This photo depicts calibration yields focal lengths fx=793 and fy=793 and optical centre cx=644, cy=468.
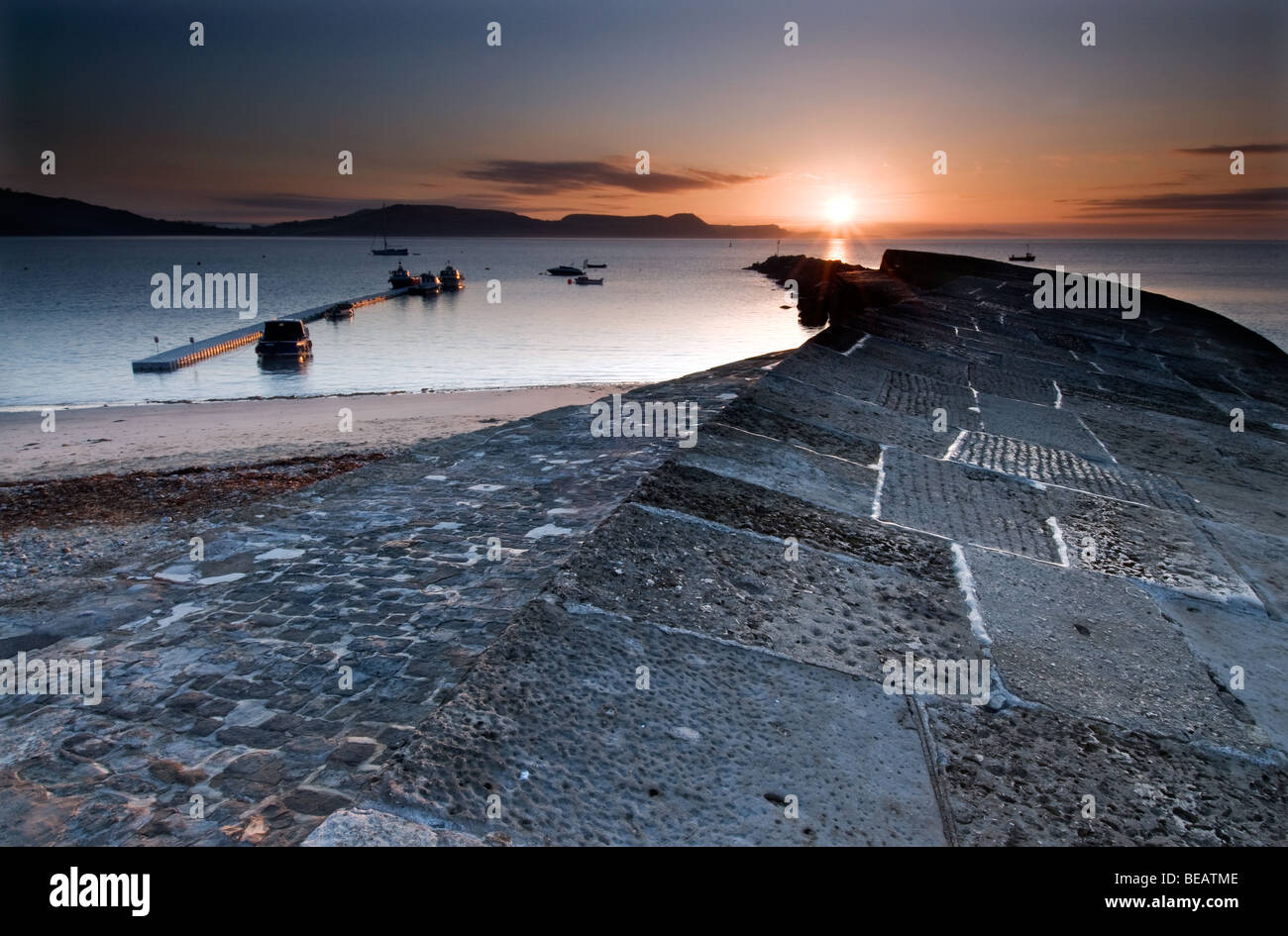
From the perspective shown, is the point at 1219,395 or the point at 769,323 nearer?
the point at 1219,395

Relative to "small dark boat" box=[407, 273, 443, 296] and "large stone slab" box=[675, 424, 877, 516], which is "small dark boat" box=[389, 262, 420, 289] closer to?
"small dark boat" box=[407, 273, 443, 296]

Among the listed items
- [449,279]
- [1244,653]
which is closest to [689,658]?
[1244,653]

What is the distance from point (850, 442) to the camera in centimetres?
646

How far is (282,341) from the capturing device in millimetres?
30688

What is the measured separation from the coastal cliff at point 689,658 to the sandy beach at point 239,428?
9812mm

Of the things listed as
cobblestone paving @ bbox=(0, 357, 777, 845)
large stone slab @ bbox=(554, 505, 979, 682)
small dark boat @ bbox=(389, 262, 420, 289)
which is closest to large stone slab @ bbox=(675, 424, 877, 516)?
cobblestone paving @ bbox=(0, 357, 777, 845)

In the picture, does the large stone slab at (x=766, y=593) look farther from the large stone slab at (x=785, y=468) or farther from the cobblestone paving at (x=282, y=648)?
the large stone slab at (x=785, y=468)

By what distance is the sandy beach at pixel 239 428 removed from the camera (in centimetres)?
1414

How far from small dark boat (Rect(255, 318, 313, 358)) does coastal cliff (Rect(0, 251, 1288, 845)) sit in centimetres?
2733

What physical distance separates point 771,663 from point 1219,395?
10.8m

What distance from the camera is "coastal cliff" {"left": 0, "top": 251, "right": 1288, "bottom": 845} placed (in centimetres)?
250
